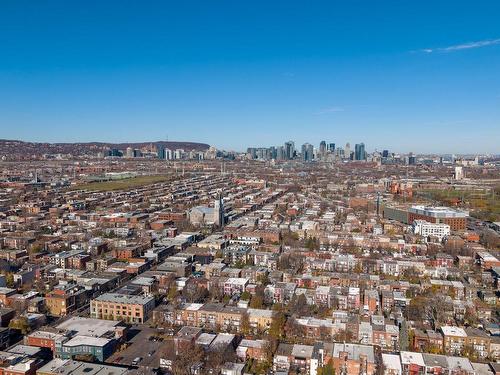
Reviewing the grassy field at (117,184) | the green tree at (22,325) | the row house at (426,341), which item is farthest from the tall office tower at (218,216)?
the grassy field at (117,184)

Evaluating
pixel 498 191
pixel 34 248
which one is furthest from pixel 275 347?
pixel 498 191

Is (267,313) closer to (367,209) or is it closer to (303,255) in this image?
(303,255)

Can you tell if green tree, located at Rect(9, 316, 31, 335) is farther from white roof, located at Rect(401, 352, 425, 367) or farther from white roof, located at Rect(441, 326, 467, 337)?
white roof, located at Rect(441, 326, 467, 337)

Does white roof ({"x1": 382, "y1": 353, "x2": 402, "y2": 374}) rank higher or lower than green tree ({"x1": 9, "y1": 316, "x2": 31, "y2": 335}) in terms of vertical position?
lower

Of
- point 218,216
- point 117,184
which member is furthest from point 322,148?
point 218,216

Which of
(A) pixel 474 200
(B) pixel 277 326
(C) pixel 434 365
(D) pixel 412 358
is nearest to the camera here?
(C) pixel 434 365

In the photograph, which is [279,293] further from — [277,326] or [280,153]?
[280,153]

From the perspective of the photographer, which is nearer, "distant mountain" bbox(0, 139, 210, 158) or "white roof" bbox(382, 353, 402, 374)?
"white roof" bbox(382, 353, 402, 374)

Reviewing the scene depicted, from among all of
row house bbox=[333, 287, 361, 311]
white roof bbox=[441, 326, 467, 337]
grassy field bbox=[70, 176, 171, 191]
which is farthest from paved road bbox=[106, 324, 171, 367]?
grassy field bbox=[70, 176, 171, 191]

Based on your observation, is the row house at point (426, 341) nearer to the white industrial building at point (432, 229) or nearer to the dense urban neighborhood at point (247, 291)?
the dense urban neighborhood at point (247, 291)

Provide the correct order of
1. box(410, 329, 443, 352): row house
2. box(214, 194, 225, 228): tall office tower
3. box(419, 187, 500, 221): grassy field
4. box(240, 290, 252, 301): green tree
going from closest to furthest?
box(410, 329, 443, 352): row house, box(240, 290, 252, 301): green tree, box(214, 194, 225, 228): tall office tower, box(419, 187, 500, 221): grassy field
